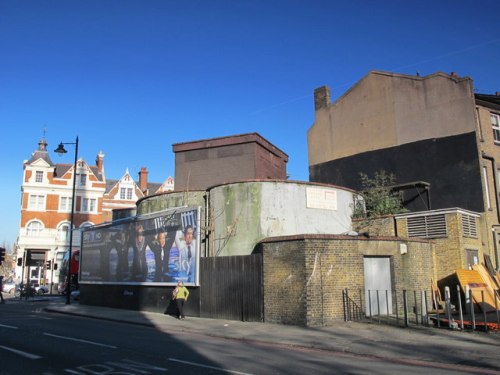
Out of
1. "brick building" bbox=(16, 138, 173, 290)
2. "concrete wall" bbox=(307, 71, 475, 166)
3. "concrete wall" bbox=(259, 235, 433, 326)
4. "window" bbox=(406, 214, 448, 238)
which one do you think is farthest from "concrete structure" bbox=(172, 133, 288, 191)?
"brick building" bbox=(16, 138, 173, 290)

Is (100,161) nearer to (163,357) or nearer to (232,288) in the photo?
(232,288)

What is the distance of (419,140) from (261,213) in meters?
11.8

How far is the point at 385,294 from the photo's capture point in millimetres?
17172

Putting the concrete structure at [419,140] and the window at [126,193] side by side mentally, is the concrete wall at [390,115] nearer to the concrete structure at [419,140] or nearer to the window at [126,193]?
the concrete structure at [419,140]

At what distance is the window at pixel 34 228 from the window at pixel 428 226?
151ft

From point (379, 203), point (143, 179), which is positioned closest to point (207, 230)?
point (379, 203)

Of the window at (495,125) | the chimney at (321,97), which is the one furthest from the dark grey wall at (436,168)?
the chimney at (321,97)

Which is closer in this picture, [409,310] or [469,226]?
[409,310]

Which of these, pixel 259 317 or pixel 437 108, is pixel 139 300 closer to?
pixel 259 317

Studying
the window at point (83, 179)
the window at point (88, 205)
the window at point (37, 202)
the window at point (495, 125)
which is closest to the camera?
the window at point (495, 125)

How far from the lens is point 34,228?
54375mm

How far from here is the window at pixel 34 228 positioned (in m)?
54.0

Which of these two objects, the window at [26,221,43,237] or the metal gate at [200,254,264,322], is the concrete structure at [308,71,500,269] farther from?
the window at [26,221,43,237]

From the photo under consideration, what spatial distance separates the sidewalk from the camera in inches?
390
